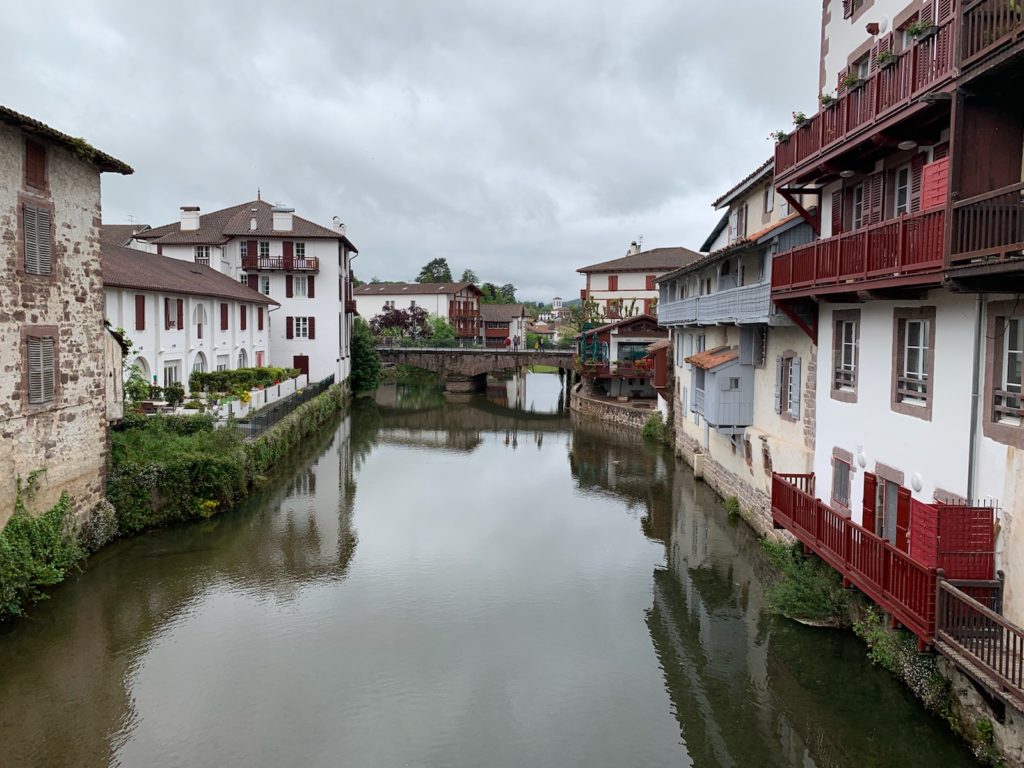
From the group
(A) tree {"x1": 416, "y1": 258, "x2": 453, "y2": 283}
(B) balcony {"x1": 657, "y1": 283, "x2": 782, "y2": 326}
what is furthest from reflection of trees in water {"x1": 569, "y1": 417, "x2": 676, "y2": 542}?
(A) tree {"x1": 416, "y1": 258, "x2": 453, "y2": 283}

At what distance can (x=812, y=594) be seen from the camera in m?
14.3

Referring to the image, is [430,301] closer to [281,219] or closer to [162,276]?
[281,219]

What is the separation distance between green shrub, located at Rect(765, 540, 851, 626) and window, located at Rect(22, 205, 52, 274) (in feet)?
53.3

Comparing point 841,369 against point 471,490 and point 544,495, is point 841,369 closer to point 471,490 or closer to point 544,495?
point 544,495

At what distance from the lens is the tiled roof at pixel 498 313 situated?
115787mm

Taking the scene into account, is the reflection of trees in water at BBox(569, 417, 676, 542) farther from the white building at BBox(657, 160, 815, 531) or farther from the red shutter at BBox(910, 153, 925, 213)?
the red shutter at BBox(910, 153, 925, 213)

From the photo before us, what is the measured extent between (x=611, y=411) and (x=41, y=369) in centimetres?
3224

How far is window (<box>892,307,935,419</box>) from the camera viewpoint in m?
11.4

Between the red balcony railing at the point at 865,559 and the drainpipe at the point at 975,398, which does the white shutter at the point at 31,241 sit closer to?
the red balcony railing at the point at 865,559

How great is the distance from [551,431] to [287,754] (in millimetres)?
33462

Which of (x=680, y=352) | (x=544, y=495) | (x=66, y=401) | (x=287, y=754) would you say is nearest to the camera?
(x=287, y=754)

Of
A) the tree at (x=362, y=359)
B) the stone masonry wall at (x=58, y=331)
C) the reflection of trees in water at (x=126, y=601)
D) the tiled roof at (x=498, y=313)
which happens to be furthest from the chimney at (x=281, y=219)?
the tiled roof at (x=498, y=313)

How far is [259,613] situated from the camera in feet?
50.8

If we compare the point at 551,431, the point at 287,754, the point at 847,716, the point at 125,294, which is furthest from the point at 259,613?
the point at 551,431
